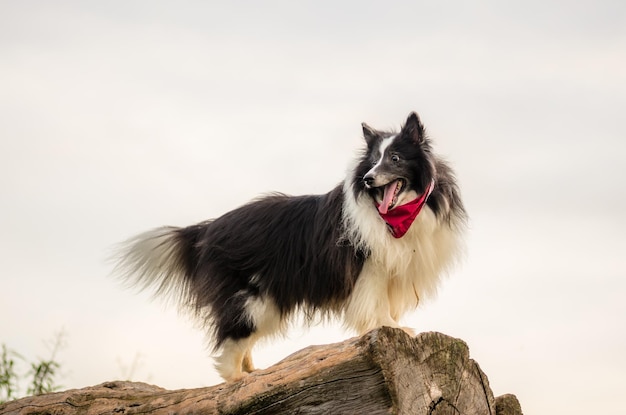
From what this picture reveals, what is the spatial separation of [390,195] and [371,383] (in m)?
2.36

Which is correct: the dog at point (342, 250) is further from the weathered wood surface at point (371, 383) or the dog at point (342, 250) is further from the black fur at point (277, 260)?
the weathered wood surface at point (371, 383)

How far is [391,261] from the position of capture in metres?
6.87

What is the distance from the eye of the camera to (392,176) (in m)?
6.66

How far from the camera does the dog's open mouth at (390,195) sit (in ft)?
21.9

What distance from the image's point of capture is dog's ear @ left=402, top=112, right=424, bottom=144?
683 cm

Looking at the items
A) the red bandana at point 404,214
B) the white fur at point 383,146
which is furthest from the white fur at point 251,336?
the white fur at point 383,146

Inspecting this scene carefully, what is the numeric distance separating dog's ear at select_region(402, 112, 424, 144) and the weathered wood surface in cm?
226

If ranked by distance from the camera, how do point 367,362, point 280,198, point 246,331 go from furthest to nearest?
point 280,198 → point 246,331 → point 367,362

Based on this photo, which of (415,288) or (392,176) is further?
(415,288)

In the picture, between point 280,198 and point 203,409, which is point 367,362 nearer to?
point 203,409

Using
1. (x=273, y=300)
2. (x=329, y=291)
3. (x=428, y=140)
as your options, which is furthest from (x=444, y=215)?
(x=273, y=300)

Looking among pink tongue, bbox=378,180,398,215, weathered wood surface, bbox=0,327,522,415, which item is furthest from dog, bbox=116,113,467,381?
weathered wood surface, bbox=0,327,522,415

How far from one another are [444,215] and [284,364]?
2489 millimetres

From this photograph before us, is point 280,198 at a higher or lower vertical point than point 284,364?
higher
